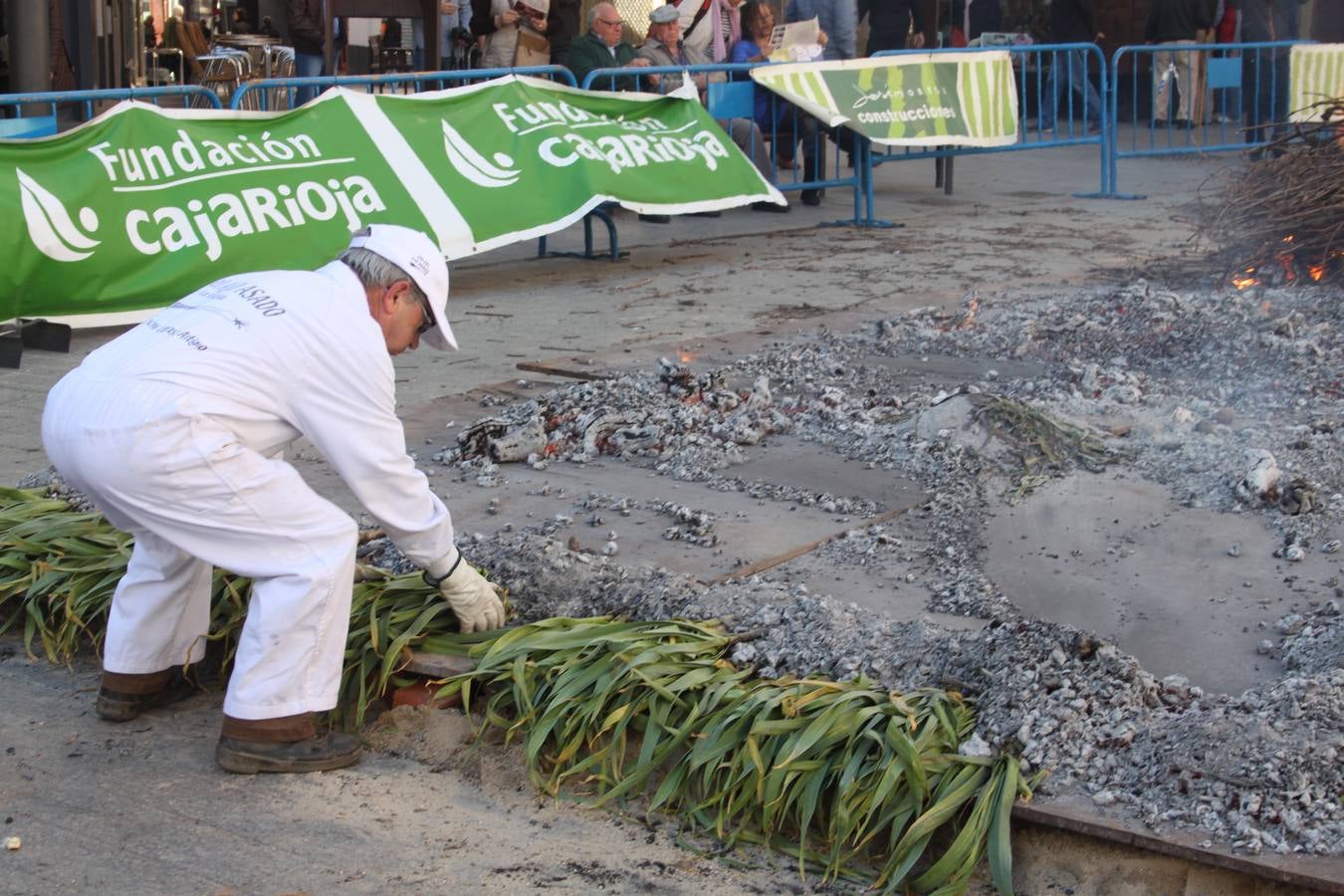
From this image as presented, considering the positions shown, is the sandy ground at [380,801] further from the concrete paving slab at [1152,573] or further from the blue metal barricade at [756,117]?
the blue metal barricade at [756,117]

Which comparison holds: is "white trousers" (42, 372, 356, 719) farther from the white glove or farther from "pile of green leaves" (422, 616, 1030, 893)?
"pile of green leaves" (422, 616, 1030, 893)

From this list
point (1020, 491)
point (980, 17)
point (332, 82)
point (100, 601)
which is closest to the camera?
point (100, 601)

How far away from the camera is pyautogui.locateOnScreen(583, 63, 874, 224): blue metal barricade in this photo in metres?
12.0

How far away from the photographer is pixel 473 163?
10.1 meters

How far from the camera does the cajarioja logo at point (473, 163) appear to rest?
1003cm

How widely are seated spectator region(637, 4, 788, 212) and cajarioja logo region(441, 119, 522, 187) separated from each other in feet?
9.05

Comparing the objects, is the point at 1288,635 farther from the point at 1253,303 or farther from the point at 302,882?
the point at 1253,303

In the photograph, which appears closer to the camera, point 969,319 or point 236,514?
point 236,514

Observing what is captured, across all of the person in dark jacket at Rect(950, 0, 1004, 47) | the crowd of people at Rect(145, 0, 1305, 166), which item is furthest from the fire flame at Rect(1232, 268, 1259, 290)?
the person in dark jacket at Rect(950, 0, 1004, 47)

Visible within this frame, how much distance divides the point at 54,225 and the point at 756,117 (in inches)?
256

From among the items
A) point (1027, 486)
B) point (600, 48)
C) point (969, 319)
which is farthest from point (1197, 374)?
point (600, 48)

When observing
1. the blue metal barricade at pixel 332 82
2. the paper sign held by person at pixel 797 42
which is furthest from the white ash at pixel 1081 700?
the paper sign held by person at pixel 797 42

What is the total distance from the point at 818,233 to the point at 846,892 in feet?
32.3

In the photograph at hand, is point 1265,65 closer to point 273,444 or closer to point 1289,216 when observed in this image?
point 1289,216
